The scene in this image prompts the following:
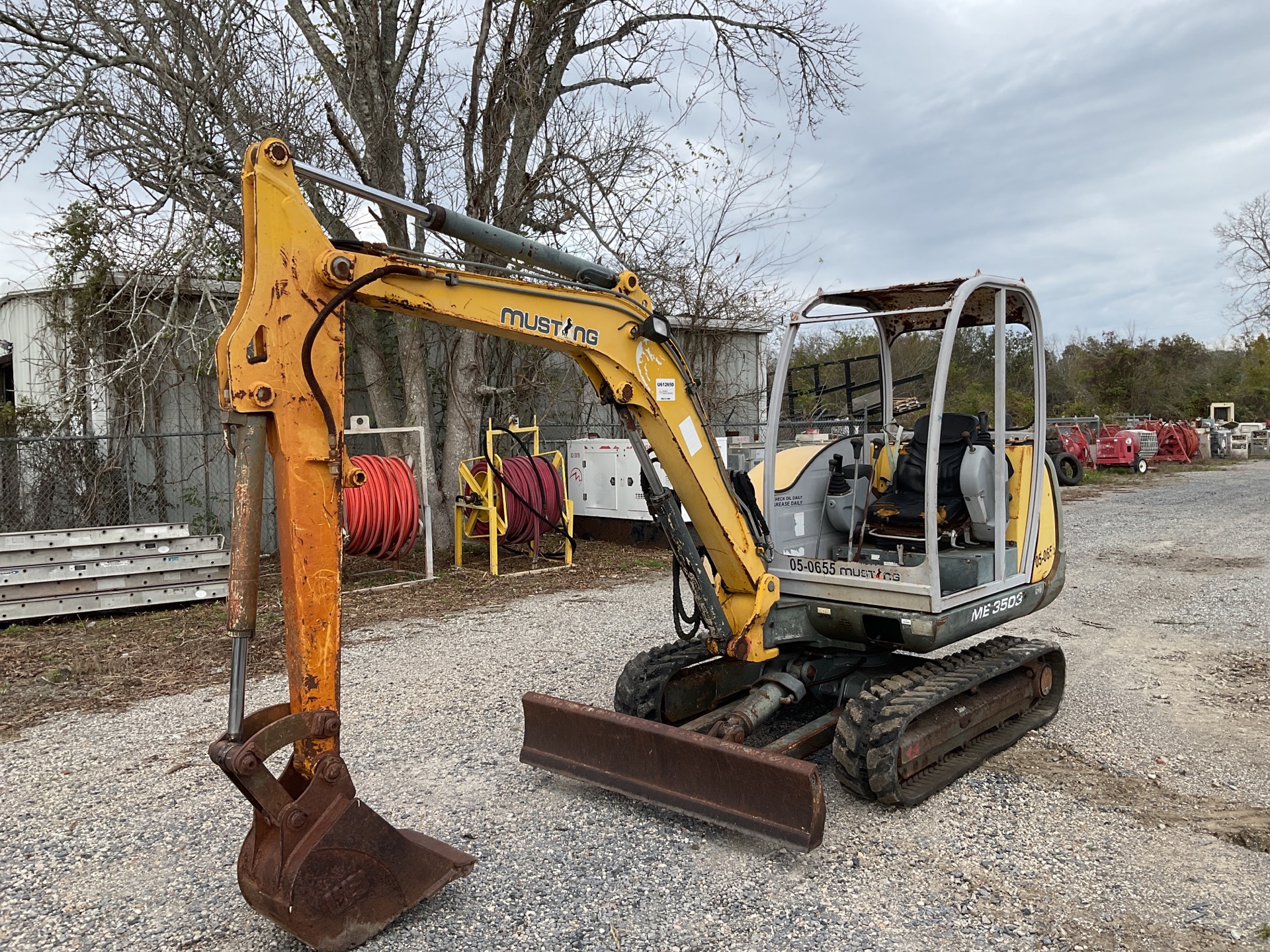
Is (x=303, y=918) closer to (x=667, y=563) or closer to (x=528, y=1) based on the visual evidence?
(x=667, y=563)

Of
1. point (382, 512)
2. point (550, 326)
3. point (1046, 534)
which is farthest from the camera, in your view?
point (382, 512)

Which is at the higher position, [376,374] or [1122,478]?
[376,374]

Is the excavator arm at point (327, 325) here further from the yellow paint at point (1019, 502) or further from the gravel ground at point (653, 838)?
the yellow paint at point (1019, 502)

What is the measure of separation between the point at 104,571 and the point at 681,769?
7.09m

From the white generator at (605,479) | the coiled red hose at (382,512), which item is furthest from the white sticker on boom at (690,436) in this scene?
the white generator at (605,479)

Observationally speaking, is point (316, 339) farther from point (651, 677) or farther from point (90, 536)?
point (90, 536)

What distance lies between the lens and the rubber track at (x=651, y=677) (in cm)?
505

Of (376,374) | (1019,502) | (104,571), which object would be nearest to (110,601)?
(104,571)

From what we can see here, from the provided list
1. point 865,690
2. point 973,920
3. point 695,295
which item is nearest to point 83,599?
point 865,690

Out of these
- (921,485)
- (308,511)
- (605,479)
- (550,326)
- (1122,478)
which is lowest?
(1122,478)

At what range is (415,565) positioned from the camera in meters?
12.0

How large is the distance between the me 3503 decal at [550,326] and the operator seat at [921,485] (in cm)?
231

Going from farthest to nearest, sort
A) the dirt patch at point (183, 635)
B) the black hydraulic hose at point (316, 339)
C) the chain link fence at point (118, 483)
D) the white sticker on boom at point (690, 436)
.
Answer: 1. the chain link fence at point (118, 483)
2. the dirt patch at point (183, 635)
3. the white sticker on boom at point (690, 436)
4. the black hydraulic hose at point (316, 339)

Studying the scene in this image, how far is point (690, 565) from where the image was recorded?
474 centimetres
